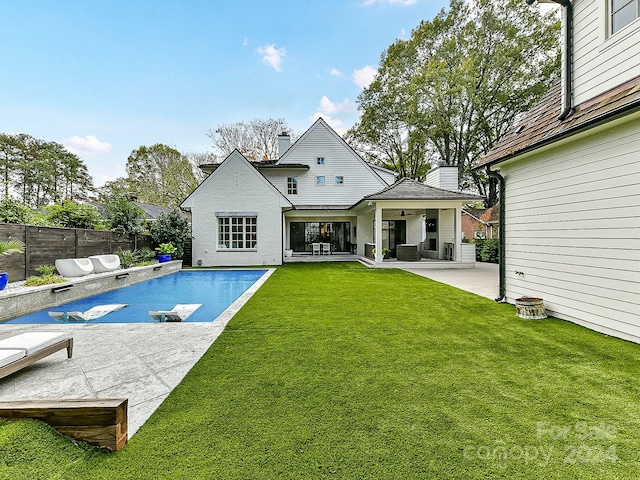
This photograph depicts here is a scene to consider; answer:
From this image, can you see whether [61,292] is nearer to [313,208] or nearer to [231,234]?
[231,234]

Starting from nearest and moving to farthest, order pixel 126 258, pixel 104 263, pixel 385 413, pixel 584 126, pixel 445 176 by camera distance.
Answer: pixel 385 413 < pixel 584 126 < pixel 104 263 < pixel 126 258 < pixel 445 176

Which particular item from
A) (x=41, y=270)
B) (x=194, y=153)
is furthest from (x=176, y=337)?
(x=194, y=153)

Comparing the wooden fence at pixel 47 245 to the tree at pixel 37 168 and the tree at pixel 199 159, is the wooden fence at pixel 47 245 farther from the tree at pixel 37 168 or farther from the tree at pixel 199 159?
the tree at pixel 37 168

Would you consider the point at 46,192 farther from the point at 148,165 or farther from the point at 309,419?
the point at 309,419

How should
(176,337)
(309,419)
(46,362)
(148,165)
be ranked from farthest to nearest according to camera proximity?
1. (148,165)
2. (176,337)
3. (46,362)
4. (309,419)

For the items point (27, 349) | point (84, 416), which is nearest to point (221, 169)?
point (27, 349)

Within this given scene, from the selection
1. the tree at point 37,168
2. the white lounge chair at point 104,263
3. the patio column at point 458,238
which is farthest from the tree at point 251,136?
the white lounge chair at point 104,263

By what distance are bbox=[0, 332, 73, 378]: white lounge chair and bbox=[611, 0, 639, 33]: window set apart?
28.1 ft

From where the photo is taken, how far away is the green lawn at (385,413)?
1.99 meters

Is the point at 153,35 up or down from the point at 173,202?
up

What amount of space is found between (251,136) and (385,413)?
1152 inches

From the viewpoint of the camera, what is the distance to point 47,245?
360 inches

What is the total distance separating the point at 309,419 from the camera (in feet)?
8.25

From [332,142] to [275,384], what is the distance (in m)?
18.1
